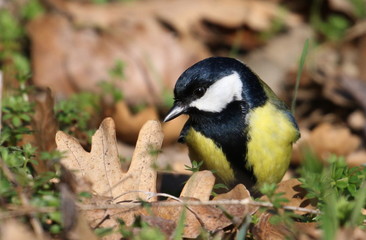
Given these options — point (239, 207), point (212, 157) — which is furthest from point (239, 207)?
point (212, 157)

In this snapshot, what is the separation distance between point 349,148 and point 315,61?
44.1 inches

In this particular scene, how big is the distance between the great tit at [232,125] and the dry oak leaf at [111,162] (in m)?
0.50

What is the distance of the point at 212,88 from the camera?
115 inches

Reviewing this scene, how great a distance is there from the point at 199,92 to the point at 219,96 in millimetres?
91

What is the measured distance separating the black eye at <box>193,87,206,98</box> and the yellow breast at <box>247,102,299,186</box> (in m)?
0.23

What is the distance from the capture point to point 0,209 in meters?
1.90

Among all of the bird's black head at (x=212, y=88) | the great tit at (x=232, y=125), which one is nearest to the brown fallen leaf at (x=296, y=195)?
the great tit at (x=232, y=125)

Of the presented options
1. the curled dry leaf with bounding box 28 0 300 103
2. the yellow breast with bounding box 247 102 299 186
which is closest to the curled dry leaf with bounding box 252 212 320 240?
the yellow breast with bounding box 247 102 299 186

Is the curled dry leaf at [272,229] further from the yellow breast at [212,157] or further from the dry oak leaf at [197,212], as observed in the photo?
the yellow breast at [212,157]

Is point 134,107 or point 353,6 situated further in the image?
point 353,6

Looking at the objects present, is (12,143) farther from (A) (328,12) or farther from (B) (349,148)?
(A) (328,12)

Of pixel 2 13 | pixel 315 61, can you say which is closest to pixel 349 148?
pixel 315 61

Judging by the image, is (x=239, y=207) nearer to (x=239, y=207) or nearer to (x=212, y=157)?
(x=239, y=207)

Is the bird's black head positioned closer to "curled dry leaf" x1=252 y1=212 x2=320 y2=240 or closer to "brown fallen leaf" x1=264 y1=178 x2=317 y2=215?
"brown fallen leaf" x1=264 y1=178 x2=317 y2=215
